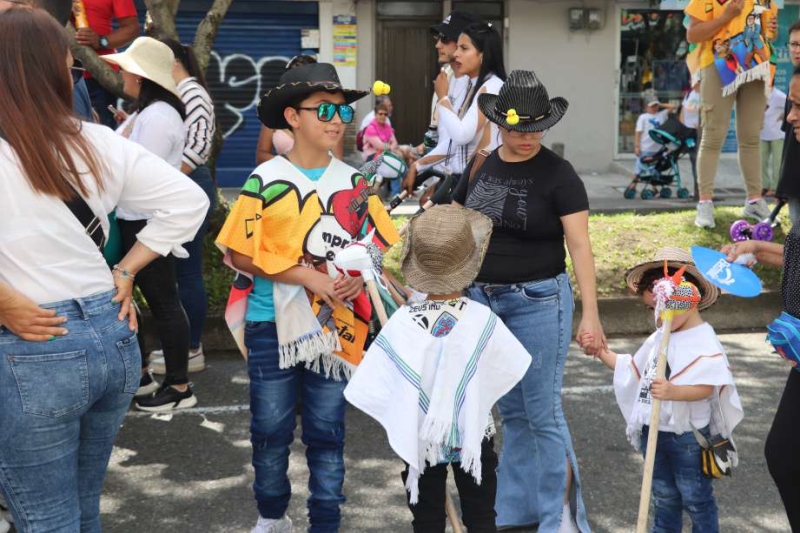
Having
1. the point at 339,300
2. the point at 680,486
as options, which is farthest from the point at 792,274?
the point at 339,300

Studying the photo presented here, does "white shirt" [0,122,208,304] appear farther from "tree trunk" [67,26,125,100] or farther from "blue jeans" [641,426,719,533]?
"tree trunk" [67,26,125,100]

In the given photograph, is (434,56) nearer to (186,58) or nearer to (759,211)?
(759,211)

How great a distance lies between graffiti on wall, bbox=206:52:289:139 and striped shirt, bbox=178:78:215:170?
12845 mm

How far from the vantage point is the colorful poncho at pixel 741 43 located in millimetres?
8055

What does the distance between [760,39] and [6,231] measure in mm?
7026

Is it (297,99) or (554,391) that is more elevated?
(297,99)

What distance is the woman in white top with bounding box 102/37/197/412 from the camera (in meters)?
5.36

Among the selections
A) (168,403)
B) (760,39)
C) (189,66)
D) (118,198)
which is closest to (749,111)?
(760,39)

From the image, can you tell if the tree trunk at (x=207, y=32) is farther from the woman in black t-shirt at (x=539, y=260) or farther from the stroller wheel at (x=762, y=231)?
the stroller wheel at (x=762, y=231)

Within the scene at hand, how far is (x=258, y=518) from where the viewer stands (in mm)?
4277

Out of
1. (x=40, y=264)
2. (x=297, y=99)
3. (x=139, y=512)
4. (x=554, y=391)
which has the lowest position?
(x=139, y=512)

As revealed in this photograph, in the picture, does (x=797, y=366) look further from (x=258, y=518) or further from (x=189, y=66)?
(x=189, y=66)

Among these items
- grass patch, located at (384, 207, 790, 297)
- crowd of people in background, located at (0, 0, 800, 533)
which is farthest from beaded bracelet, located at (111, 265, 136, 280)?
grass patch, located at (384, 207, 790, 297)

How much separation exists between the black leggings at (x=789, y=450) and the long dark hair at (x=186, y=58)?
155 inches
